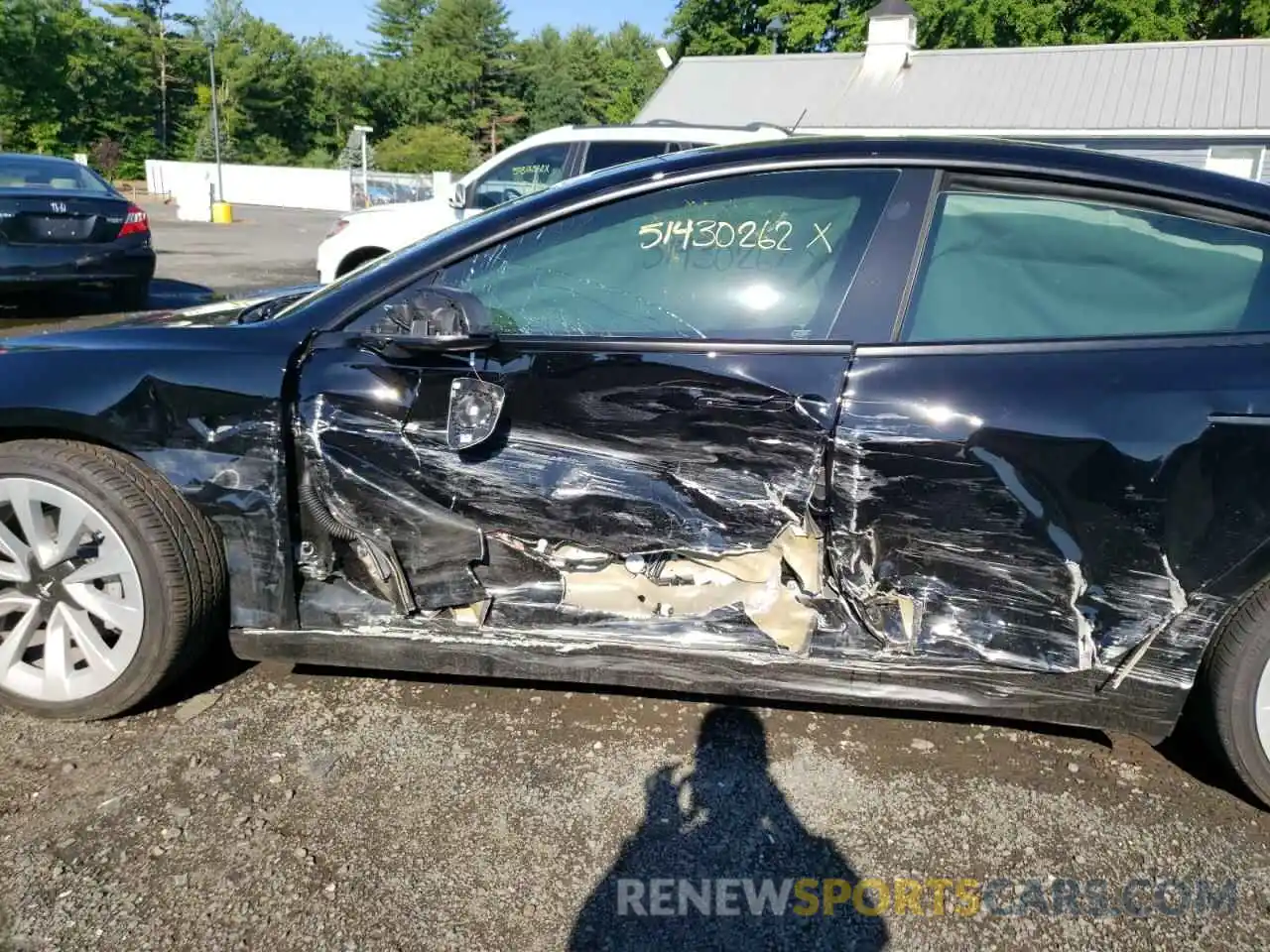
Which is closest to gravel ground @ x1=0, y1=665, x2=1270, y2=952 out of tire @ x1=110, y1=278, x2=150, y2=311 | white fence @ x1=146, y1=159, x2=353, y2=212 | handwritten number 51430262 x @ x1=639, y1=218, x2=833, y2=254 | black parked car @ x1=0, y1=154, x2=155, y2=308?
handwritten number 51430262 x @ x1=639, y1=218, x2=833, y2=254

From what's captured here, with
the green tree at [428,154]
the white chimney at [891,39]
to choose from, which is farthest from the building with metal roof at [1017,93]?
the green tree at [428,154]

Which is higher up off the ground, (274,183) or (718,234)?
(274,183)

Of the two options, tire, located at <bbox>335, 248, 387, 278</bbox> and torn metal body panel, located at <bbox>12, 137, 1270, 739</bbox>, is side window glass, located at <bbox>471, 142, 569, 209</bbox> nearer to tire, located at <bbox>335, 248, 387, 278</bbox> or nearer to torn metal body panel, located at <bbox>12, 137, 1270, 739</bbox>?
tire, located at <bbox>335, 248, 387, 278</bbox>

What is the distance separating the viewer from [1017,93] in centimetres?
2283

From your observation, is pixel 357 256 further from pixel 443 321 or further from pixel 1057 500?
pixel 1057 500

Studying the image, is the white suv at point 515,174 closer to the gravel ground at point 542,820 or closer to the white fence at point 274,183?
the gravel ground at point 542,820

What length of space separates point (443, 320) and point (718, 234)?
73cm

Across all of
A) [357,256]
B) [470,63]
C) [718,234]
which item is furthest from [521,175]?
[470,63]

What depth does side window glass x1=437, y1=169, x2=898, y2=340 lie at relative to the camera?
234 cm

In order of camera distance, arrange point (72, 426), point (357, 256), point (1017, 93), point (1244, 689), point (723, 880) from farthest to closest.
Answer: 1. point (1017, 93)
2. point (357, 256)
3. point (72, 426)
4. point (1244, 689)
5. point (723, 880)

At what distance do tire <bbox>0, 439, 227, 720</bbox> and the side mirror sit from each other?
2.44 ft

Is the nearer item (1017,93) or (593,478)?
(593,478)

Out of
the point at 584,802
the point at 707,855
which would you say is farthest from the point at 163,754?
the point at 707,855

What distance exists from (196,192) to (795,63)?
781 inches
